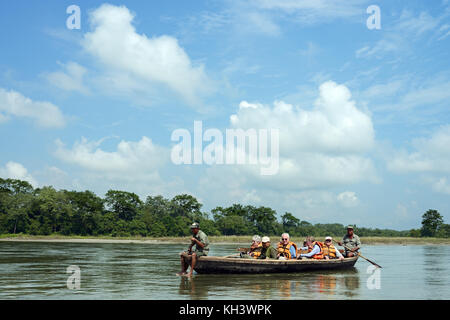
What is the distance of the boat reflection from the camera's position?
11156mm

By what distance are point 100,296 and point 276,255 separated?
737cm

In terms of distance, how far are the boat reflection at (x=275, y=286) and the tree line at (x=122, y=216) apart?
54629mm

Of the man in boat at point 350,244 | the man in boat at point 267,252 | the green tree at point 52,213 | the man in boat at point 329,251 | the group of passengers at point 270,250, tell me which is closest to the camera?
the group of passengers at point 270,250

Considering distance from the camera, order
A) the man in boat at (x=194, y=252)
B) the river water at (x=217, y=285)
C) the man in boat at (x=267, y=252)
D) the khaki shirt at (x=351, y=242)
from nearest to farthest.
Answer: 1. the river water at (x=217, y=285)
2. the man in boat at (x=194, y=252)
3. the man in boat at (x=267, y=252)
4. the khaki shirt at (x=351, y=242)

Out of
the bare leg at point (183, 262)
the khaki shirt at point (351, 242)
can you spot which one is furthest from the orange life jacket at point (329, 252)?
the bare leg at point (183, 262)

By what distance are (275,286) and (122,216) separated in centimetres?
6422

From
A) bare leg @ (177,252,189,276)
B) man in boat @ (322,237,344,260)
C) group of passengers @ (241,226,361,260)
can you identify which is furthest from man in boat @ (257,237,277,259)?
bare leg @ (177,252,189,276)

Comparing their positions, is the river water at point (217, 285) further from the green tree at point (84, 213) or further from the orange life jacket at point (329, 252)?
the green tree at point (84, 213)

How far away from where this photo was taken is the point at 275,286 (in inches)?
506

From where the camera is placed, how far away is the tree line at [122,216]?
65.1 m

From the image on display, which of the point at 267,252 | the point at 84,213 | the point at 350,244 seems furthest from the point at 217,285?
the point at 84,213

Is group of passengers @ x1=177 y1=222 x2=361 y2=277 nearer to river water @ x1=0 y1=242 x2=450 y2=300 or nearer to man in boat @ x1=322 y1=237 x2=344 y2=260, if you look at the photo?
man in boat @ x1=322 y1=237 x2=344 y2=260

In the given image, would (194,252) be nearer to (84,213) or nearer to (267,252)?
(267,252)
